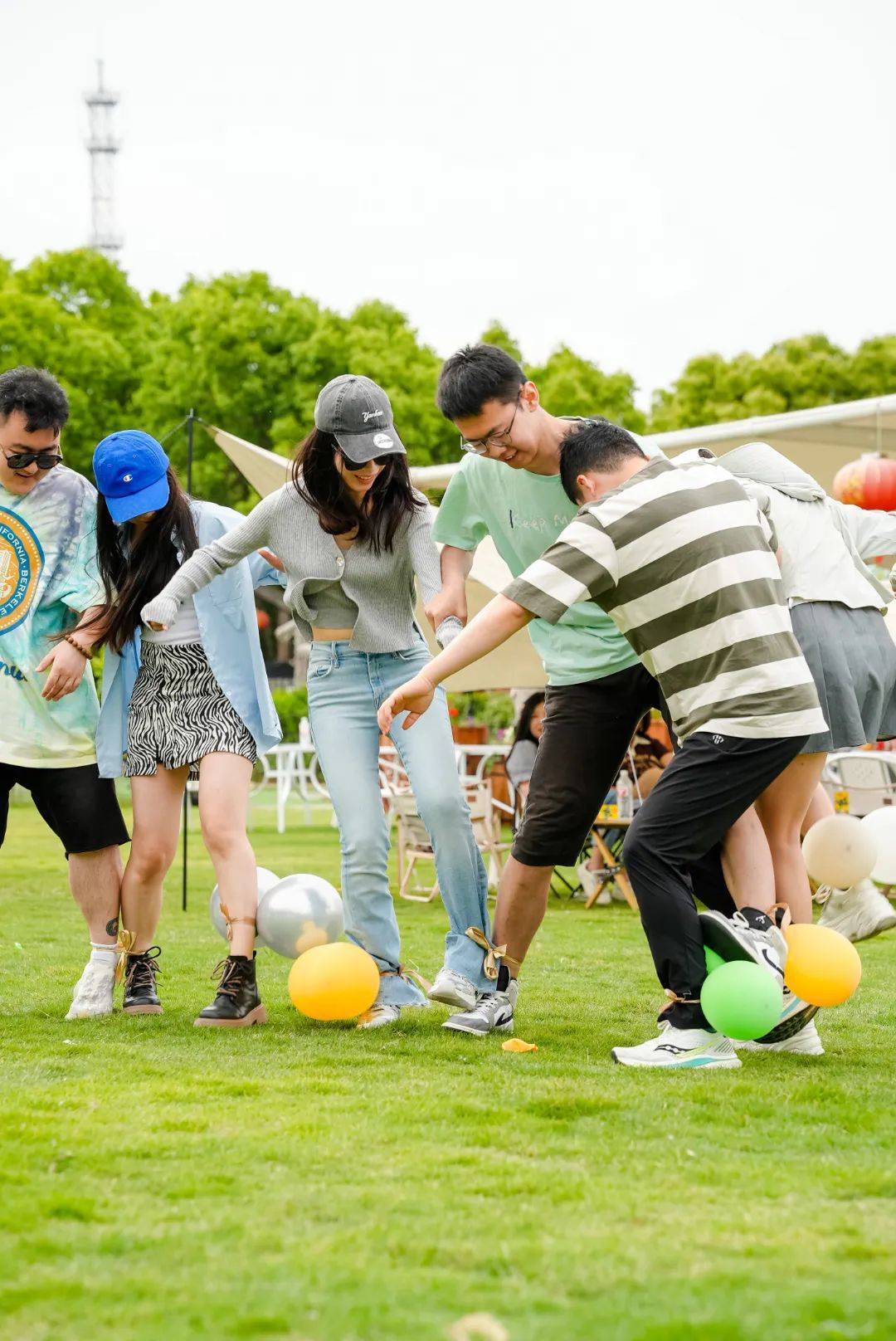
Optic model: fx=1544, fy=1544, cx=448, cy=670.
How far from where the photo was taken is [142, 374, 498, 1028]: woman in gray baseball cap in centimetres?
448

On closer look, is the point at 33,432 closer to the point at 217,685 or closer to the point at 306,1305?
the point at 217,685

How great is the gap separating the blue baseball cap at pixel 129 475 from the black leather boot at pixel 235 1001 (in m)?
1.41

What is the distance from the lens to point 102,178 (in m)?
76.8

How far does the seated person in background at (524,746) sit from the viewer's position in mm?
9703

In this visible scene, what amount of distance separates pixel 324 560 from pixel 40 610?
98cm

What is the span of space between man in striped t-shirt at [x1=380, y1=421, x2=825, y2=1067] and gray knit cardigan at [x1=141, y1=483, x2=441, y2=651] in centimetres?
64

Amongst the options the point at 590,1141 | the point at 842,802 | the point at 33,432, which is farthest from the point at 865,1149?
the point at 842,802

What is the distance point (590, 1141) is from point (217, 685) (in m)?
2.14

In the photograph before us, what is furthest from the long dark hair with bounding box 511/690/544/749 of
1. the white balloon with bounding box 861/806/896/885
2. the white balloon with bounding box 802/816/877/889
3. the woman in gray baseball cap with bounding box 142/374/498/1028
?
the woman in gray baseball cap with bounding box 142/374/498/1028

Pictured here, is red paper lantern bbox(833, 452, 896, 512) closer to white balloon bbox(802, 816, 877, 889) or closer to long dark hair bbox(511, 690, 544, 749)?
long dark hair bbox(511, 690, 544, 749)

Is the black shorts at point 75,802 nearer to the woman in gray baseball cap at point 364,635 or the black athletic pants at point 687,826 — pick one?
the woman in gray baseball cap at point 364,635

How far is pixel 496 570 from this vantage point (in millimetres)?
10312

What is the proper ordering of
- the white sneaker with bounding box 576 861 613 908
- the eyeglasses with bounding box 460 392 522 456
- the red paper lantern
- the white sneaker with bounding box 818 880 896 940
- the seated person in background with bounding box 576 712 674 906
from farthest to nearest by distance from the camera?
the seated person in background with bounding box 576 712 674 906 → the white sneaker with bounding box 576 861 613 908 → the red paper lantern → the white sneaker with bounding box 818 880 896 940 → the eyeglasses with bounding box 460 392 522 456

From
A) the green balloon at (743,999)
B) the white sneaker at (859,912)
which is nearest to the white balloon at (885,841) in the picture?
the white sneaker at (859,912)
